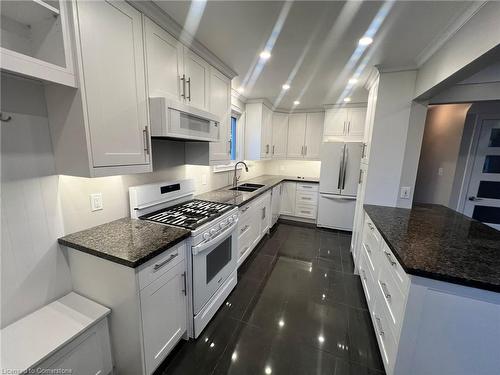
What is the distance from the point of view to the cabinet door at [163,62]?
1.47 m

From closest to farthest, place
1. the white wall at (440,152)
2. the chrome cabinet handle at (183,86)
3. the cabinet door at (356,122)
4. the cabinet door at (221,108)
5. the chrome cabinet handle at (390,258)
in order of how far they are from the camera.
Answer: the chrome cabinet handle at (390,258) → the chrome cabinet handle at (183,86) → the cabinet door at (221,108) → the white wall at (440,152) → the cabinet door at (356,122)

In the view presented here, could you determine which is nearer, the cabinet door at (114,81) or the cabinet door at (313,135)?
the cabinet door at (114,81)

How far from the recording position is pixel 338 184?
386cm

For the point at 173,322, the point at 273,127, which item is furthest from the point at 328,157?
the point at 173,322

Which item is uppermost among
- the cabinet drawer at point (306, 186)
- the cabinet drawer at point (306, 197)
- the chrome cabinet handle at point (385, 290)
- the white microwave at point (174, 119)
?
the white microwave at point (174, 119)

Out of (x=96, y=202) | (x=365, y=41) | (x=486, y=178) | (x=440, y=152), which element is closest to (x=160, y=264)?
(x=96, y=202)

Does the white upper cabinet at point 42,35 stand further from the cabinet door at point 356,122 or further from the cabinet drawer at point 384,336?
the cabinet door at point 356,122

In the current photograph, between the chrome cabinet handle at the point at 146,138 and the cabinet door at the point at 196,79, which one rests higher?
the cabinet door at the point at 196,79

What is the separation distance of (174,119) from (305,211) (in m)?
3.52

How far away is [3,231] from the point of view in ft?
3.56

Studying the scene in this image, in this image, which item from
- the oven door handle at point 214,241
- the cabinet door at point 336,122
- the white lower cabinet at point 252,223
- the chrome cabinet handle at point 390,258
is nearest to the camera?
the chrome cabinet handle at point 390,258

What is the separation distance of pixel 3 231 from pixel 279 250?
2897mm

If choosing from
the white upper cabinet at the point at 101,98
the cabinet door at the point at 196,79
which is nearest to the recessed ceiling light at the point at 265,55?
the cabinet door at the point at 196,79

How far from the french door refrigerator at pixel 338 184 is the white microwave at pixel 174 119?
2.78 metres
